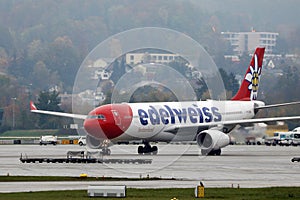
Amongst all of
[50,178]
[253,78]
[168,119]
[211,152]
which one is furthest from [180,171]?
[253,78]

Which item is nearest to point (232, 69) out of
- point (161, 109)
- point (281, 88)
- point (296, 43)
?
point (296, 43)

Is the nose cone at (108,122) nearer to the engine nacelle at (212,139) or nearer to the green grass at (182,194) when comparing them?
the engine nacelle at (212,139)

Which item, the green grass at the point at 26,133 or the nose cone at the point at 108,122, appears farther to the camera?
the green grass at the point at 26,133

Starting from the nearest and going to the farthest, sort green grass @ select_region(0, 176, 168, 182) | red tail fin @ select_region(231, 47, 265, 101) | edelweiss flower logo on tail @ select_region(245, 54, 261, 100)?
green grass @ select_region(0, 176, 168, 182) → red tail fin @ select_region(231, 47, 265, 101) → edelweiss flower logo on tail @ select_region(245, 54, 261, 100)

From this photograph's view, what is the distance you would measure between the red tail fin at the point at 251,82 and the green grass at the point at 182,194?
44.4 m

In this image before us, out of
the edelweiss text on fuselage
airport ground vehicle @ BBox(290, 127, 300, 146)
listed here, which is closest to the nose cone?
the edelweiss text on fuselage

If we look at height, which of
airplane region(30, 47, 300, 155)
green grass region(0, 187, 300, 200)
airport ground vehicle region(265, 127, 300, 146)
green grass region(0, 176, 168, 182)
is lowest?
green grass region(0, 187, 300, 200)

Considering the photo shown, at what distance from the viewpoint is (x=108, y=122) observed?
71000mm

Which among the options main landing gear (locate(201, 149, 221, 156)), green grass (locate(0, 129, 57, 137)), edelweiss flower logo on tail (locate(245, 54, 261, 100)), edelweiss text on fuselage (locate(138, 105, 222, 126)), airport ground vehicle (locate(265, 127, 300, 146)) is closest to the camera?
main landing gear (locate(201, 149, 221, 156))

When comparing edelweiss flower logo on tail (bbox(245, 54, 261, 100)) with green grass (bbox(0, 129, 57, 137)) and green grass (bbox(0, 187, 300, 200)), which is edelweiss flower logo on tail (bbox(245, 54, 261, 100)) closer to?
green grass (bbox(0, 129, 57, 137))

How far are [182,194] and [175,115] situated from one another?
37237mm

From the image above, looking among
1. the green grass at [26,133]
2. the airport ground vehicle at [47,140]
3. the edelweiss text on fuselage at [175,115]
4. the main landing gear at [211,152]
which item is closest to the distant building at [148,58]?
the green grass at [26,133]

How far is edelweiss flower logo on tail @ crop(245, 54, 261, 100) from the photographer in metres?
85.0

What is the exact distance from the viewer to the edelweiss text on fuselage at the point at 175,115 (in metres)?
73.6
